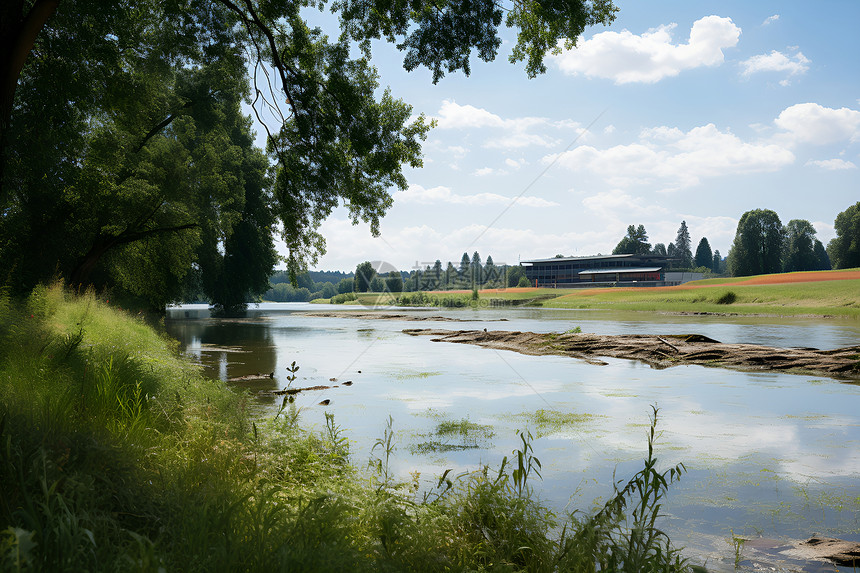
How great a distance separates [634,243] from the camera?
12319cm

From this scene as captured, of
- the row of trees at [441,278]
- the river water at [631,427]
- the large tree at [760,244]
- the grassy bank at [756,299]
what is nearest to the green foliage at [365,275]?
the row of trees at [441,278]

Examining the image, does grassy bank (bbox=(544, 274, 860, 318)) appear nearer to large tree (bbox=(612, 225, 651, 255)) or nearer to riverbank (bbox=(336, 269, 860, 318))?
riverbank (bbox=(336, 269, 860, 318))

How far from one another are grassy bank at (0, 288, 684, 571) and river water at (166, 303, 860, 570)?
62cm

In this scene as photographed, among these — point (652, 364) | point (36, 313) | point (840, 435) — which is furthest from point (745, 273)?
point (36, 313)

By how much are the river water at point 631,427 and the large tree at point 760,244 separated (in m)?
80.8

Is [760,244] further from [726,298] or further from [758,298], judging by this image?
[758,298]

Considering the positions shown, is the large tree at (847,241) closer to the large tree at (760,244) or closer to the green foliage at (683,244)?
the large tree at (760,244)

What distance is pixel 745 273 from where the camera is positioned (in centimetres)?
8094

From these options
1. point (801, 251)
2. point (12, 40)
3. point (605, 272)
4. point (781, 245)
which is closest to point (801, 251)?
point (801, 251)

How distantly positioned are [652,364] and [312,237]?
32.1 feet

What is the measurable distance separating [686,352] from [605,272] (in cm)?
8471

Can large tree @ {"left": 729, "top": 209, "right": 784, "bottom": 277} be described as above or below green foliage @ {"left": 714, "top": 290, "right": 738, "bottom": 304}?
above

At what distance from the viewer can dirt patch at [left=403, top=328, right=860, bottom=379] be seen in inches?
498

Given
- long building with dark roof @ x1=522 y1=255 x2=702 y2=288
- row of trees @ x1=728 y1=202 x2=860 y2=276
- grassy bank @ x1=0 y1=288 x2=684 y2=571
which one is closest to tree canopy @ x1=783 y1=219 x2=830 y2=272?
row of trees @ x1=728 y1=202 x2=860 y2=276
